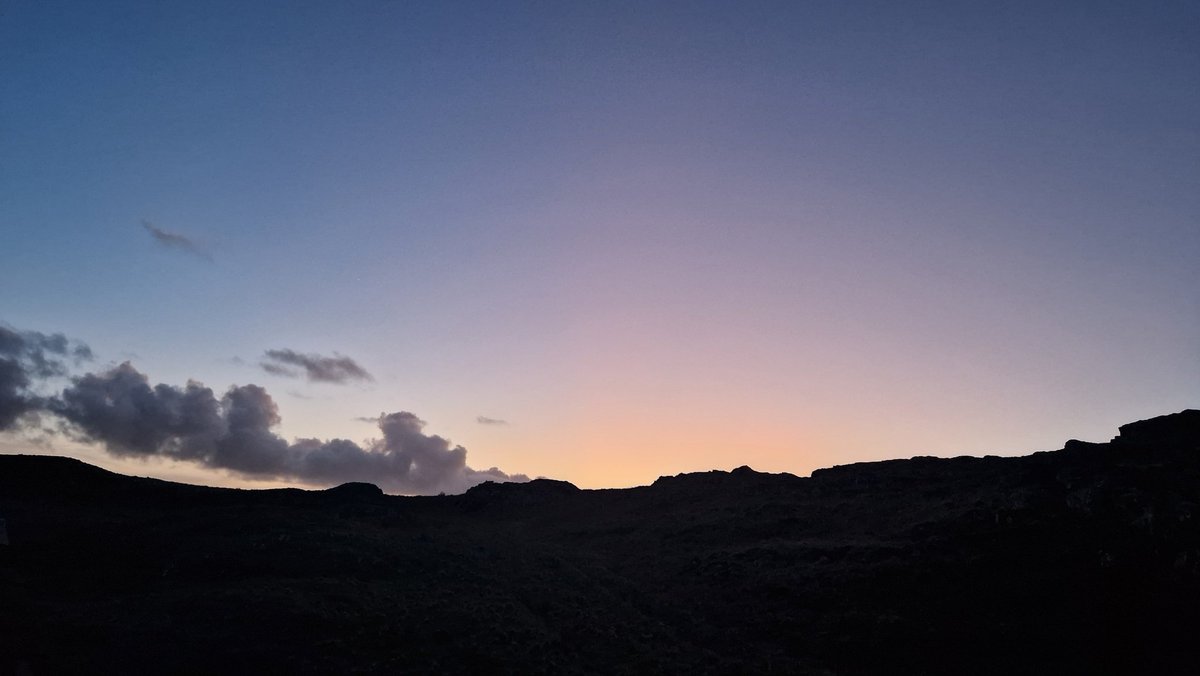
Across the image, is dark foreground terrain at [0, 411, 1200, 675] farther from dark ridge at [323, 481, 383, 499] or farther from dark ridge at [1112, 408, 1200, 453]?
dark ridge at [323, 481, 383, 499]

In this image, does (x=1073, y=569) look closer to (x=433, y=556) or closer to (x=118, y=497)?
(x=433, y=556)

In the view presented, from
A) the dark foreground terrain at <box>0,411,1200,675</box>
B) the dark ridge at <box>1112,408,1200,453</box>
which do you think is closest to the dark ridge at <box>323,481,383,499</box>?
the dark foreground terrain at <box>0,411,1200,675</box>

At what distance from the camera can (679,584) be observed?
46438mm

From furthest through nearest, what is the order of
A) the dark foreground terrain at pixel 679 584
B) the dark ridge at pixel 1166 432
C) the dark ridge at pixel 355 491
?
the dark ridge at pixel 355 491 < the dark ridge at pixel 1166 432 < the dark foreground terrain at pixel 679 584

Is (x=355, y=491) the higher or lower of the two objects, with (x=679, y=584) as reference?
higher

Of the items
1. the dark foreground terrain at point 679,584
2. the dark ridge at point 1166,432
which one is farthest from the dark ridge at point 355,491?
the dark ridge at point 1166,432

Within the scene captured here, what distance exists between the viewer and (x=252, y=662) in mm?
26625

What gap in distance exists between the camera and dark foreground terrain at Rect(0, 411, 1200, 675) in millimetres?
29266

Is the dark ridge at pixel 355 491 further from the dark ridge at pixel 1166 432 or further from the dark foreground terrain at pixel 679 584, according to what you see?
the dark ridge at pixel 1166 432

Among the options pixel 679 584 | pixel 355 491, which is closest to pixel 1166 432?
pixel 679 584

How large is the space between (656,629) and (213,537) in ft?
96.5

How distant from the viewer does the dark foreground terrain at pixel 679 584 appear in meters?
29.3

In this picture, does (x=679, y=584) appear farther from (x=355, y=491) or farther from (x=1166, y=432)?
(x=355, y=491)

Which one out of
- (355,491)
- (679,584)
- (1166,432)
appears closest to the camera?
(679,584)
